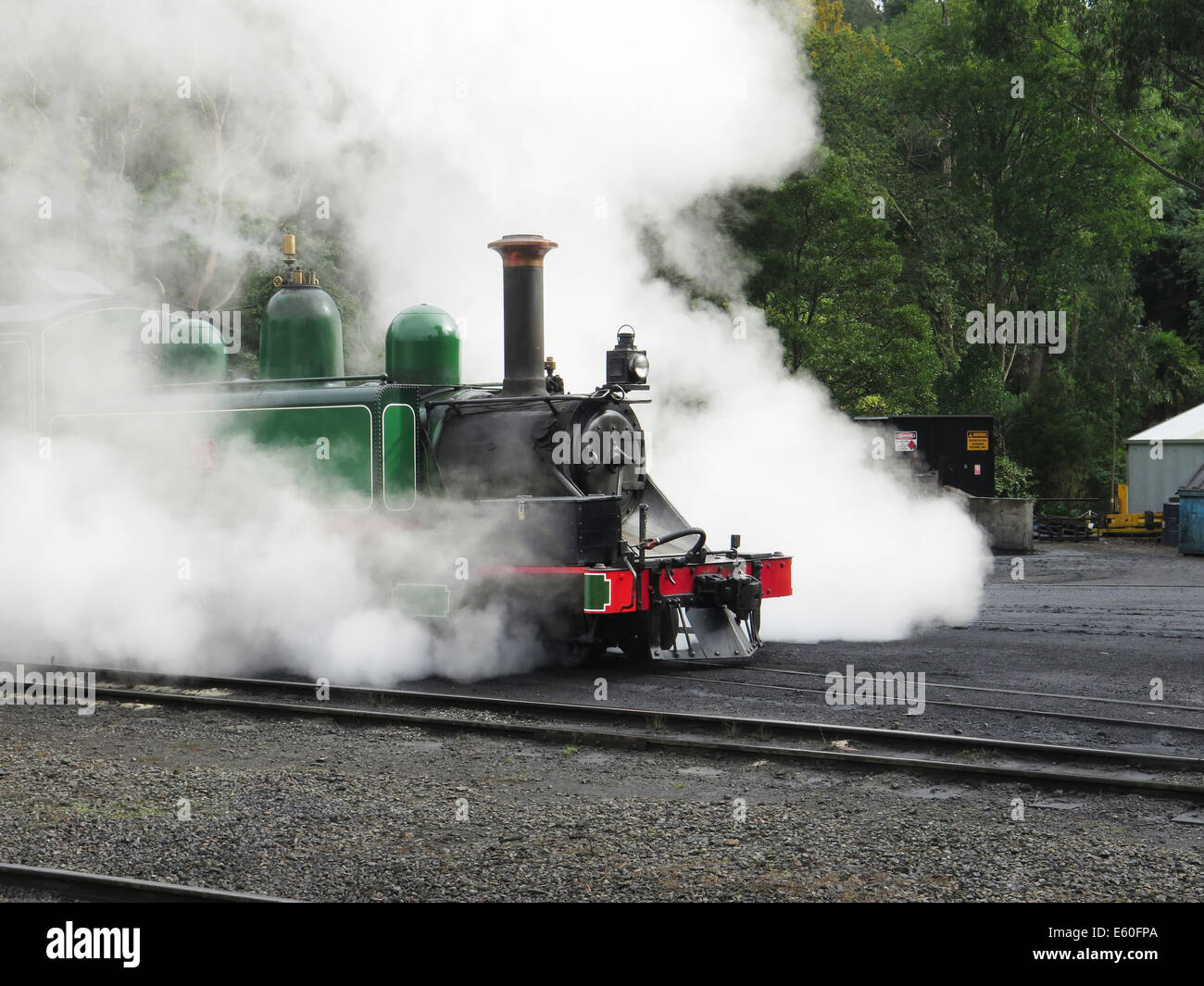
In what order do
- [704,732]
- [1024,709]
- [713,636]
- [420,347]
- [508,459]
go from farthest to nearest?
1. [420,347]
2. [713,636]
3. [508,459]
4. [1024,709]
5. [704,732]

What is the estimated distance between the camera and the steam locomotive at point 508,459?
974 centimetres

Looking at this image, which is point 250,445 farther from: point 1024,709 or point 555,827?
point 1024,709

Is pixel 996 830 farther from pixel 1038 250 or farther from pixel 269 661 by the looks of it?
pixel 1038 250

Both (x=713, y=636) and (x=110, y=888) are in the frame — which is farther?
(x=713, y=636)

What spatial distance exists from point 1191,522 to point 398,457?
1657 cm

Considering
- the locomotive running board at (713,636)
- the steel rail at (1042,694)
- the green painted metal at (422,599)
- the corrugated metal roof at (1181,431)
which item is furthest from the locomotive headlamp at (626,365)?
the corrugated metal roof at (1181,431)

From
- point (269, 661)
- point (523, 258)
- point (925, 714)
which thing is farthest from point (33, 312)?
point (925, 714)

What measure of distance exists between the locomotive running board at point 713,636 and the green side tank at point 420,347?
266 cm

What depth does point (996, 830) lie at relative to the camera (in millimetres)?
5668

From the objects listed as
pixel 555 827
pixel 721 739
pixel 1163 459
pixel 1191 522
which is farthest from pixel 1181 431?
pixel 555 827

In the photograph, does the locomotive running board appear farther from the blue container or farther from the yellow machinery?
the yellow machinery

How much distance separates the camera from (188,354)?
1170 cm

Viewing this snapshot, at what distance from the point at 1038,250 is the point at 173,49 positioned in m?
28.7

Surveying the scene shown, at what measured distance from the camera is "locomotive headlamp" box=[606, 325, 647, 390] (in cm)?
1019
